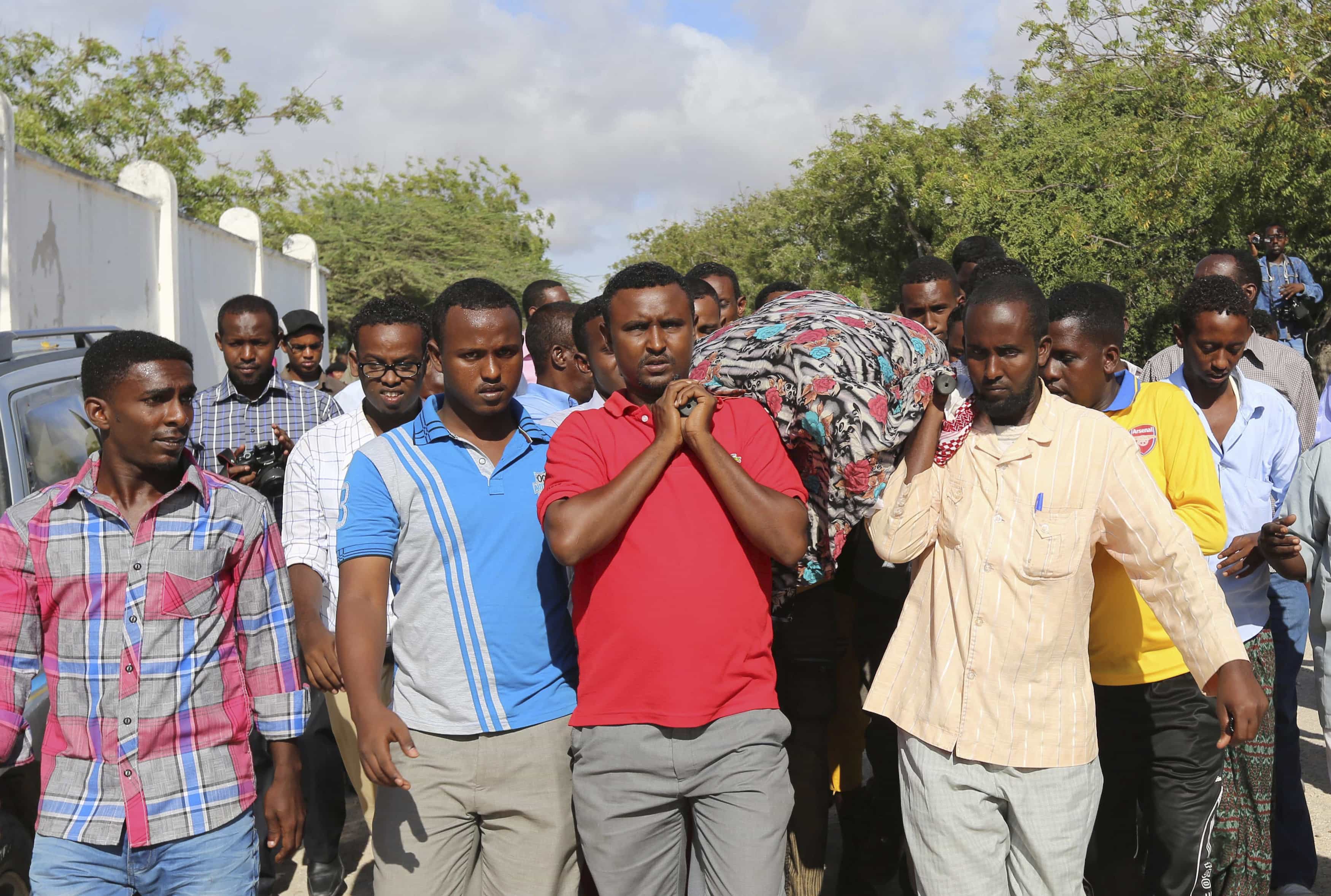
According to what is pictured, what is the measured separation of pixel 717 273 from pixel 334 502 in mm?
2922

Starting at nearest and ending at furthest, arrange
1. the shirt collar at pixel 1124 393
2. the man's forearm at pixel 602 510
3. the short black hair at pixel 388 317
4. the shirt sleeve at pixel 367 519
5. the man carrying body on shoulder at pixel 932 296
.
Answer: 1. the man's forearm at pixel 602 510
2. the shirt sleeve at pixel 367 519
3. the shirt collar at pixel 1124 393
4. the short black hair at pixel 388 317
5. the man carrying body on shoulder at pixel 932 296

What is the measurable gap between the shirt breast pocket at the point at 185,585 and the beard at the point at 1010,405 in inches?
80.5

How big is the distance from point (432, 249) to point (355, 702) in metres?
28.4

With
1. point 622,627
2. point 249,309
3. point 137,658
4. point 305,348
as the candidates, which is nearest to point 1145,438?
point 622,627

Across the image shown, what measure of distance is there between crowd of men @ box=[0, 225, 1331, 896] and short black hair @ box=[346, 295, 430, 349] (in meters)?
1.15

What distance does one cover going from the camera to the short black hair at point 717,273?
6145mm

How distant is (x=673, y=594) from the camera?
279 centimetres

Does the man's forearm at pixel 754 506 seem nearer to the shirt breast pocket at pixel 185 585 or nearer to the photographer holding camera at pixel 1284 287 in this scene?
the shirt breast pocket at pixel 185 585

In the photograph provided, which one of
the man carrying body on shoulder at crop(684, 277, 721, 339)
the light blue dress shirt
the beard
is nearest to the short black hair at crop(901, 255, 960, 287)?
the man carrying body on shoulder at crop(684, 277, 721, 339)

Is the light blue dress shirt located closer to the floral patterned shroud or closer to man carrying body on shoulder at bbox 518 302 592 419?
the floral patterned shroud

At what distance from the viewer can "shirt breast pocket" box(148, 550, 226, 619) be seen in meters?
2.86

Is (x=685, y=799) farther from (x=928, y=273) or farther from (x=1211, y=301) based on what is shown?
(x=928, y=273)

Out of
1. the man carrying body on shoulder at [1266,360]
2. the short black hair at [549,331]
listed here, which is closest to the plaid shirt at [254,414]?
the short black hair at [549,331]

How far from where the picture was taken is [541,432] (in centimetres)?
323
